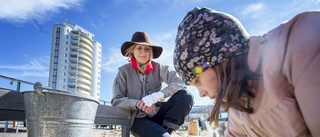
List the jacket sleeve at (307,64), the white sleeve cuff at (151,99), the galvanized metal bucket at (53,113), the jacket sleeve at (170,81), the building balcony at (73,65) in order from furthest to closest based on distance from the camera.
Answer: the building balcony at (73,65)
the jacket sleeve at (170,81)
the white sleeve cuff at (151,99)
the galvanized metal bucket at (53,113)
the jacket sleeve at (307,64)

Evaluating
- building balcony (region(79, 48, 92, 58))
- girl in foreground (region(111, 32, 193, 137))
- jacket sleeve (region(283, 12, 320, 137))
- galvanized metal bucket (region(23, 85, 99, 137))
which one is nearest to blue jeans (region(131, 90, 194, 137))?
girl in foreground (region(111, 32, 193, 137))

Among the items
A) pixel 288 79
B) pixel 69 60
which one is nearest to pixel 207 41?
pixel 288 79

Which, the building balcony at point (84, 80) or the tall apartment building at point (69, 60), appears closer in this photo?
the tall apartment building at point (69, 60)

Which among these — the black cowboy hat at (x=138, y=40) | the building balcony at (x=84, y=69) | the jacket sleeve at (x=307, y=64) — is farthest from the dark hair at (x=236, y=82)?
the building balcony at (x=84, y=69)

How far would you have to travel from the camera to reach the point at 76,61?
53312 millimetres

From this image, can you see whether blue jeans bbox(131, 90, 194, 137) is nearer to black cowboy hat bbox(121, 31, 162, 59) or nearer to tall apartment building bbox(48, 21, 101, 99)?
black cowboy hat bbox(121, 31, 162, 59)

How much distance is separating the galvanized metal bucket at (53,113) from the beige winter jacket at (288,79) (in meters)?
1.25

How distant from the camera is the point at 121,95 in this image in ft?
8.21

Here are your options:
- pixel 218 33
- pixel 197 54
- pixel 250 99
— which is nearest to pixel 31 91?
pixel 197 54

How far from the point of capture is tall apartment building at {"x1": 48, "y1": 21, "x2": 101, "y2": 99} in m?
49.8

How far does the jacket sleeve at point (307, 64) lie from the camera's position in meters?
0.65

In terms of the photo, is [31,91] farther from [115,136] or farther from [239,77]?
[115,136]

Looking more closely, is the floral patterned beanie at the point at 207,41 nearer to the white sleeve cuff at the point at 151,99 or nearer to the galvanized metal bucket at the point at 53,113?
the galvanized metal bucket at the point at 53,113

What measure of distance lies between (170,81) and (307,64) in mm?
1951
